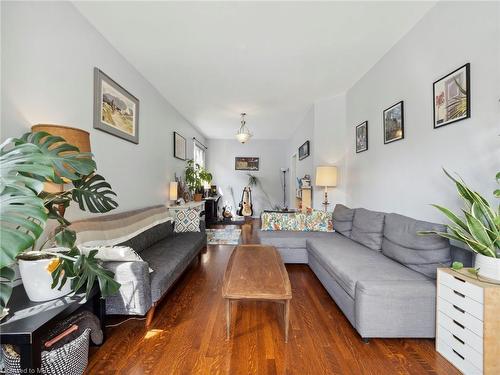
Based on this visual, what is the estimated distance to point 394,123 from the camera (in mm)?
2553

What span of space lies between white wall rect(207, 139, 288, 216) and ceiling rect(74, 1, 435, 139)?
3.75 m

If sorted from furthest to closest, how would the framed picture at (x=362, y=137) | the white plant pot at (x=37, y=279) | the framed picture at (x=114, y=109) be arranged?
1. the framed picture at (x=362, y=137)
2. the framed picture at (x=114, y=109)
3. the white plant pot at (x=37, y=279)

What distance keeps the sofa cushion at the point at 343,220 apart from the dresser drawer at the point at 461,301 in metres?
1.49

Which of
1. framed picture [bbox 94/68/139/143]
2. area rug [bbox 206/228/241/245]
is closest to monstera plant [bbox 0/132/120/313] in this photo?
framed picture [bbox 94/68/139/143]

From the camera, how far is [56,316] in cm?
114

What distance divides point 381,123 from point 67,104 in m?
3.42

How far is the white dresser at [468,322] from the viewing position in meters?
1.20

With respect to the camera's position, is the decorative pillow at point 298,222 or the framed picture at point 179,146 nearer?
the decorative pillow at point 298,222

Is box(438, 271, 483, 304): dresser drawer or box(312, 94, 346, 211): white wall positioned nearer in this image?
box(438, 271, 483, 304): dresser drawer

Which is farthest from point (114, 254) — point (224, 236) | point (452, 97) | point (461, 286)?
point (224, 236)

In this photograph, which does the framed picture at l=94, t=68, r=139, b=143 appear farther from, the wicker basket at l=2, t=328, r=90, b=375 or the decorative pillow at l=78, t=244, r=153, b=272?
the wicker basket at l=2, t=328, r=90, b=375

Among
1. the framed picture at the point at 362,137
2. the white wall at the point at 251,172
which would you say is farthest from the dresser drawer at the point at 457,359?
the white wall at the point at 251,172

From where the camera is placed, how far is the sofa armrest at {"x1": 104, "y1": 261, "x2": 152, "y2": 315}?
5.31 ft

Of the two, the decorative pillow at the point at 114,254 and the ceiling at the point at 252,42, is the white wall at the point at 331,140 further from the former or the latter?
the decorative pillow at the point at 114,254
